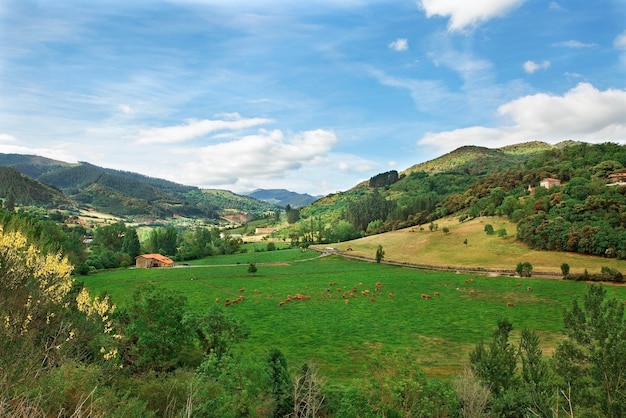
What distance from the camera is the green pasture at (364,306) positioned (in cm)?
4197

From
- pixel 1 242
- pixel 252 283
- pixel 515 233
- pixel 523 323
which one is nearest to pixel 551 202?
pixel 515 233

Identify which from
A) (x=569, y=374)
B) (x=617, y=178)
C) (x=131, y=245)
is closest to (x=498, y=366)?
(x=569, y=374)

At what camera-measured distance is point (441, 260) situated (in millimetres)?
105188

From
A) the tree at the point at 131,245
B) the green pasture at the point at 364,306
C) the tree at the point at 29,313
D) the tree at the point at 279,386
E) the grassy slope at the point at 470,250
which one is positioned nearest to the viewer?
the tree at the point at 29,313

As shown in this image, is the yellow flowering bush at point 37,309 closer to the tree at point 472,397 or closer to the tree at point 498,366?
the tree at point 472,397

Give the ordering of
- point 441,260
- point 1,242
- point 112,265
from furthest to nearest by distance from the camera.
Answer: point 112,265, point 441,260, point 1,242

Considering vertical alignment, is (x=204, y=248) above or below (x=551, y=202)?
below

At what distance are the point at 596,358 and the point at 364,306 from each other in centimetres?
4380

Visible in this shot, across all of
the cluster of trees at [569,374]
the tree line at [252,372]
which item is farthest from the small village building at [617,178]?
the tree line at [252,372]

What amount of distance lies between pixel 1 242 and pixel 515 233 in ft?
376

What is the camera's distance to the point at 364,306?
63.5 m

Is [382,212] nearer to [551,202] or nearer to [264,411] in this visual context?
[551,202]

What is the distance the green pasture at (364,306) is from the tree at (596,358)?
1192cm

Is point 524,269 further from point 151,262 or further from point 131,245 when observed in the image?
point 131,245
